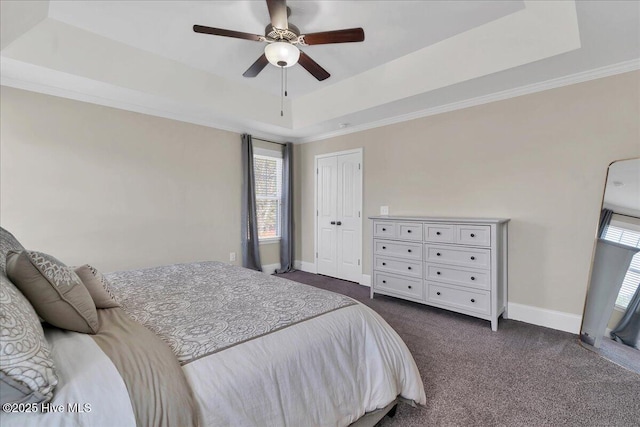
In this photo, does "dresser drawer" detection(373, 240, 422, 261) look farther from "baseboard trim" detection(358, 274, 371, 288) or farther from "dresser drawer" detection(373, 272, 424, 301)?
"baseboard trim" detection(358, 274, 371, 288)

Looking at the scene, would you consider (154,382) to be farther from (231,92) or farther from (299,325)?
(231,92)

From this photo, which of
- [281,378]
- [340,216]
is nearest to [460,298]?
[340,216]

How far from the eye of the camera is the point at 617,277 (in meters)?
2.36

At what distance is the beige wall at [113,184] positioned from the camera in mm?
2799

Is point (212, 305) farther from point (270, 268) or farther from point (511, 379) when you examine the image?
point (270, 268)

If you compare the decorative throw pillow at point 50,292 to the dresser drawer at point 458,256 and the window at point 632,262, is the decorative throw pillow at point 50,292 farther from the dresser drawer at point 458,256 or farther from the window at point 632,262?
the window at point 632,262

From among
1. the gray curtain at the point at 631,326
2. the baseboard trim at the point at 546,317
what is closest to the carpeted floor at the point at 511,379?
the baseboard trim at the point at 546,317

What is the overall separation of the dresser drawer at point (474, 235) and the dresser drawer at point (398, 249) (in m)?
0.45

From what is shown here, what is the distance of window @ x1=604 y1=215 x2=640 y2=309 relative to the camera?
2217 millimetres

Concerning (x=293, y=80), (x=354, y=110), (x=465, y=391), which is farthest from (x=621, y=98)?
(x=293, y=80)

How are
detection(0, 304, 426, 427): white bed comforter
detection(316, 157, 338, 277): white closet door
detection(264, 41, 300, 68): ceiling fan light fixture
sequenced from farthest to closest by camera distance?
detection(316, 157, 338, 277): white closet door < detection(264, 41, 300, 68): ceiling fan light fixture < detection(0, 304, 426, 427): white bed comforter

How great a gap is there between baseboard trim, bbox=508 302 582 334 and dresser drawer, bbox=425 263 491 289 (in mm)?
579

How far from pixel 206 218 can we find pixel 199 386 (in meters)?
3.43

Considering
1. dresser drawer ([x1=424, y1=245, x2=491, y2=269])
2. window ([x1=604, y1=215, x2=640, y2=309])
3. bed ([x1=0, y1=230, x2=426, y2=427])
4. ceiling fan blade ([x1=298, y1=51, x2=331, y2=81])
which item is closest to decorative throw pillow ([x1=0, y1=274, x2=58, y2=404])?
bed ([x1=0, y1=230, x2=426, y2=427])
